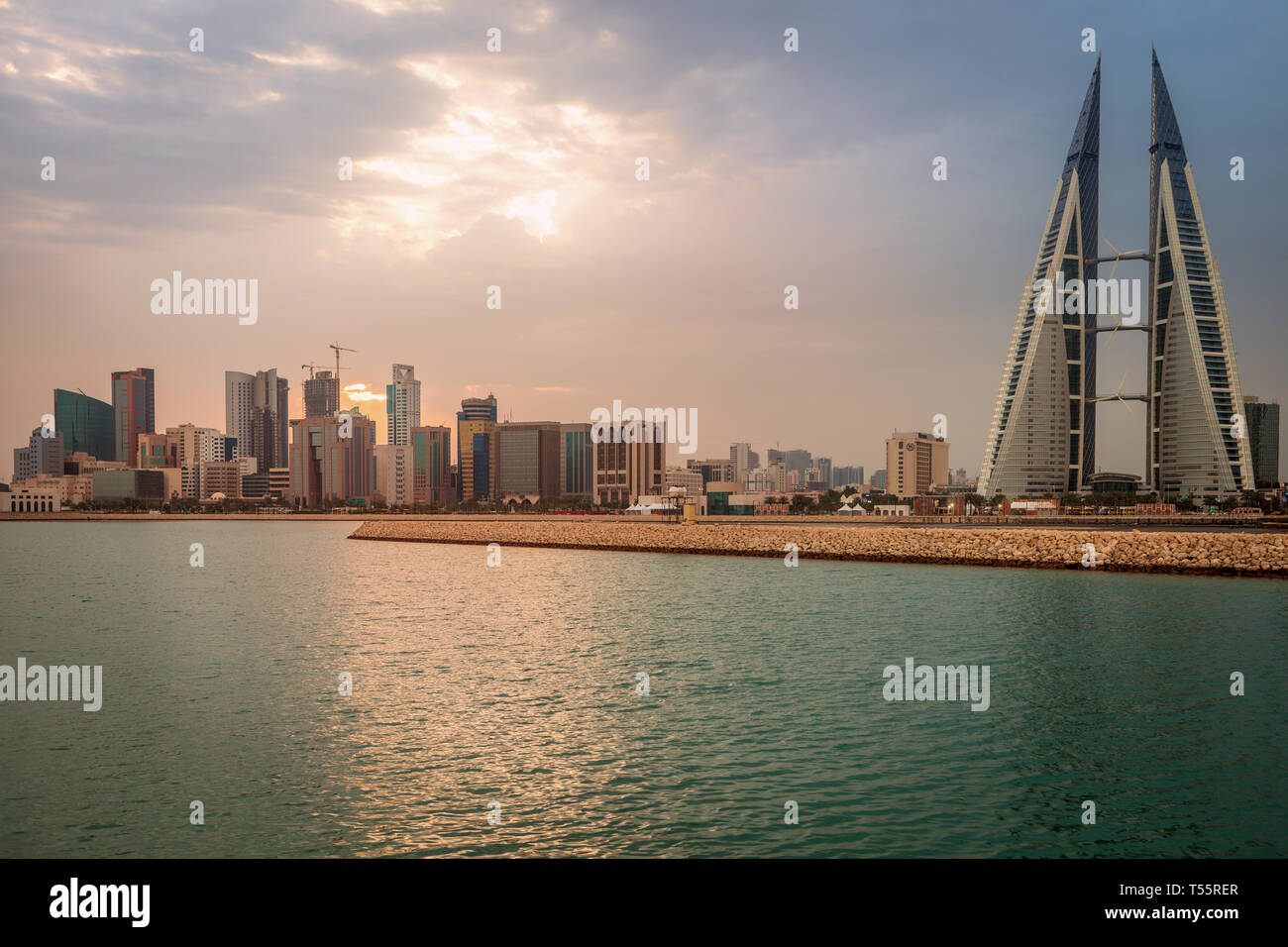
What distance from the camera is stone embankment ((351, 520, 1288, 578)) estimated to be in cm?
5416

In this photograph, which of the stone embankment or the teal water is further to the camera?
the stone embankment

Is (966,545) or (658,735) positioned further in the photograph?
(966,545)

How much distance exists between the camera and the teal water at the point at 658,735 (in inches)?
515

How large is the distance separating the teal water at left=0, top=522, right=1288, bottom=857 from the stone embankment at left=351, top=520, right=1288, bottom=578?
15382mm

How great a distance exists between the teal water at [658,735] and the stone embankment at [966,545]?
15.4 metres

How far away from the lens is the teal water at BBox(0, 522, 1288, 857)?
13.1m

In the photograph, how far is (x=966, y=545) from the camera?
221 ft

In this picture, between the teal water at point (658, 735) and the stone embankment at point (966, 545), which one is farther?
the stone embankment at point (966, 545)

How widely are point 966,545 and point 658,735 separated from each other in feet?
182
